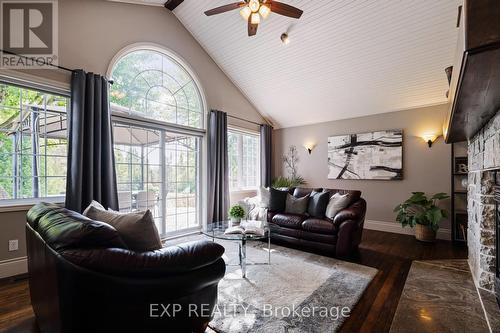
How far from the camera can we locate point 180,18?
430cm

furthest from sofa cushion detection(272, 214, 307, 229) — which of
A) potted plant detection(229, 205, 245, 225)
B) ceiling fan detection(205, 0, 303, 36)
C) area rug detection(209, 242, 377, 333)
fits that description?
ceiling fan detection(205, 0, 303, 36)

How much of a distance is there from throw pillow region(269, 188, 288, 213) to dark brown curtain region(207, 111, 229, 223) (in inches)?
40.8

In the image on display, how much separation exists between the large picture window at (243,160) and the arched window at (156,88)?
1151 mm

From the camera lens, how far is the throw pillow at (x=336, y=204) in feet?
11.7

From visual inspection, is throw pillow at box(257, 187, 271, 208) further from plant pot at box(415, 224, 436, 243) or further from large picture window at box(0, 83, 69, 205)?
large picture window at box(0, 83, 69, 205)

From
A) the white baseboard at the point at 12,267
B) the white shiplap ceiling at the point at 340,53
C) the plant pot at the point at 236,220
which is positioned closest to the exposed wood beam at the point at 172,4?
the white shiplap ceiling at the point at 340,53

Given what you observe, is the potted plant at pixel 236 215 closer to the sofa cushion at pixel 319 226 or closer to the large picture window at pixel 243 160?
the sofa cushion at pixel 319 226

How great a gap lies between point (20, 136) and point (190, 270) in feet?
9.83

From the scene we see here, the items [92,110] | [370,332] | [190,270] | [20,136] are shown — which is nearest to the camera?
[190,270]

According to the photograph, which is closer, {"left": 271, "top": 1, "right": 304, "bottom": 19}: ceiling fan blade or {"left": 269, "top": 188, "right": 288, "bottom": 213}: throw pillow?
{"left": 271, "top": 1, "right": 304, "bottom": 19}: ceiling fan blade

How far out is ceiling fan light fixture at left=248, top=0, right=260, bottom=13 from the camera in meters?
2.49

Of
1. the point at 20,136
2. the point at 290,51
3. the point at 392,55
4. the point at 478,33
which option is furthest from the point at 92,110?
the point at 392,55

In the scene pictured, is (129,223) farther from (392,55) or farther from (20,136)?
(392,55)

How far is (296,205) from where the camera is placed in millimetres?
4047
